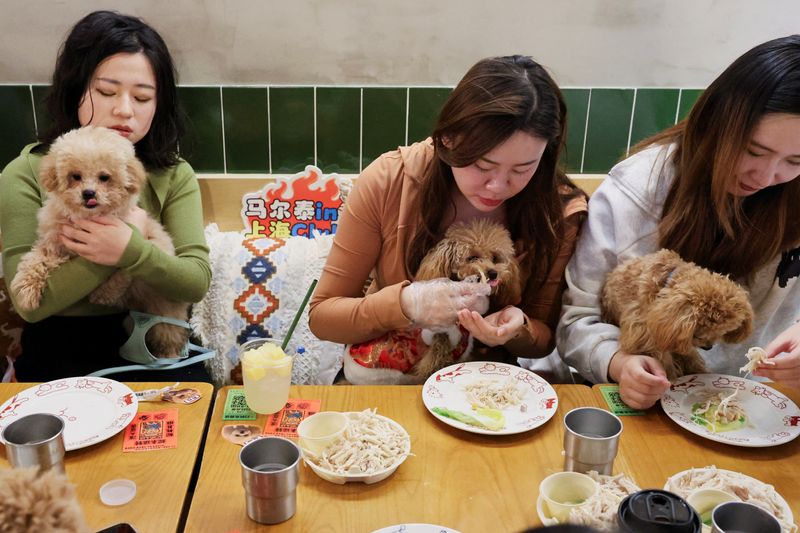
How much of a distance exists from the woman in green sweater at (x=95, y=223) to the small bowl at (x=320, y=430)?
80 cm

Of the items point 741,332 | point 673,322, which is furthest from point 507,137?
point 741,332

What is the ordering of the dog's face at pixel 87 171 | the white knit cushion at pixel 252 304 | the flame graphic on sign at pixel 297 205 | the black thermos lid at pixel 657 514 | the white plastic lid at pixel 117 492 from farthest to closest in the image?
1. the flame graphic on sign at pixel 297 205
2. the white knit cushion at pixel 252 304
3. the dog's face at pixel 87 171
4. the white plastic lid at pixel 117 492
5. the black thermos lid at pixel 657 514

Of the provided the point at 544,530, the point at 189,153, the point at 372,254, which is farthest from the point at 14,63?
the point at 544,530

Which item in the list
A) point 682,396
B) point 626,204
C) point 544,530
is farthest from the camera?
point 626,204

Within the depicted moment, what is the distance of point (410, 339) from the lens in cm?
171

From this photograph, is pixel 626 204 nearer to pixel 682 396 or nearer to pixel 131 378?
pixel 682 396

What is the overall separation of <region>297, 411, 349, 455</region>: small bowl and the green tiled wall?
1624 millimetres

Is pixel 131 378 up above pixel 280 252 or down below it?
below

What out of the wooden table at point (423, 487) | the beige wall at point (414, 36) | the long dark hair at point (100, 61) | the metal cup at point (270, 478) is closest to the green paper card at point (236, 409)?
the wooden table at point (423, 487)

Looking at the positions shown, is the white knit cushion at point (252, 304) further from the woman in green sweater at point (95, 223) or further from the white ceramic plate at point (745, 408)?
the white ceramic plate at point (745, 408)

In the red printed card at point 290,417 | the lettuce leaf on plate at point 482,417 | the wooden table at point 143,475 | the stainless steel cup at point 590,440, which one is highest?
the stainless steel cup at point 590,440

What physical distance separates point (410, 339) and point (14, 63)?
1.97 meters

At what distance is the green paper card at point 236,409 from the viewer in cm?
133

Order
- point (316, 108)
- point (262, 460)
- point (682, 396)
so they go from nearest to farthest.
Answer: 1. point (262, 460)
2. point (682, 396)
3. point (316, 108)
